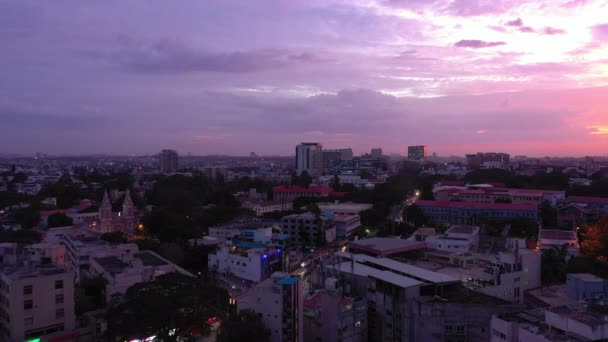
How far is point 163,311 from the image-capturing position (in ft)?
25.7

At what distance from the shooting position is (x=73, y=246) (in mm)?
14367

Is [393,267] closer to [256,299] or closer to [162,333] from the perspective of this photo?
[256,299]

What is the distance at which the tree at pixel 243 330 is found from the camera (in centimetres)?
787

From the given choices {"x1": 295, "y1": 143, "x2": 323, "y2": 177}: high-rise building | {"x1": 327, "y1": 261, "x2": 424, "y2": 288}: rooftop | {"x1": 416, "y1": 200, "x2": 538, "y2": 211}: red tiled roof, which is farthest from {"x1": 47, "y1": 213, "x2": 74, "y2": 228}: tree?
{"x1": 295, "y1": 143, "x2": 323, "y2": 177}: high-rise building

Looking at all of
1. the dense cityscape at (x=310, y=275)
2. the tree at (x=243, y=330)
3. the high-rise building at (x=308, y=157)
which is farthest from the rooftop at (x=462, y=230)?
the high-rise building at (x=308, y=157)

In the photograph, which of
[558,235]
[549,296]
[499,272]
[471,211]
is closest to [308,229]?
[499,272]

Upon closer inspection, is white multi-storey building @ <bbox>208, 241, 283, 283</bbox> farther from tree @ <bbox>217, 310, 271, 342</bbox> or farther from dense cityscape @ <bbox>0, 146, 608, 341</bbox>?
tree @ <bbox>217, 310, 271, 342</bbox>

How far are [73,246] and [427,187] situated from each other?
869 inches

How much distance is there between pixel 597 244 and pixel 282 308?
34.8 feet

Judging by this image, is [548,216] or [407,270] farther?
[548,216]

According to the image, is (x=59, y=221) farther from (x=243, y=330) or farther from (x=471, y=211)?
(x=471, y=211)

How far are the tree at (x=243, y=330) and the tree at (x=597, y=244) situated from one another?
1014 cm

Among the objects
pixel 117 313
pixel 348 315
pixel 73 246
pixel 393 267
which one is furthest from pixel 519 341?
pixel 73 246

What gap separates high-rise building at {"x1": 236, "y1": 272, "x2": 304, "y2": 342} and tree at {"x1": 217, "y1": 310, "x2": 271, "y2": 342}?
0.21 meters
